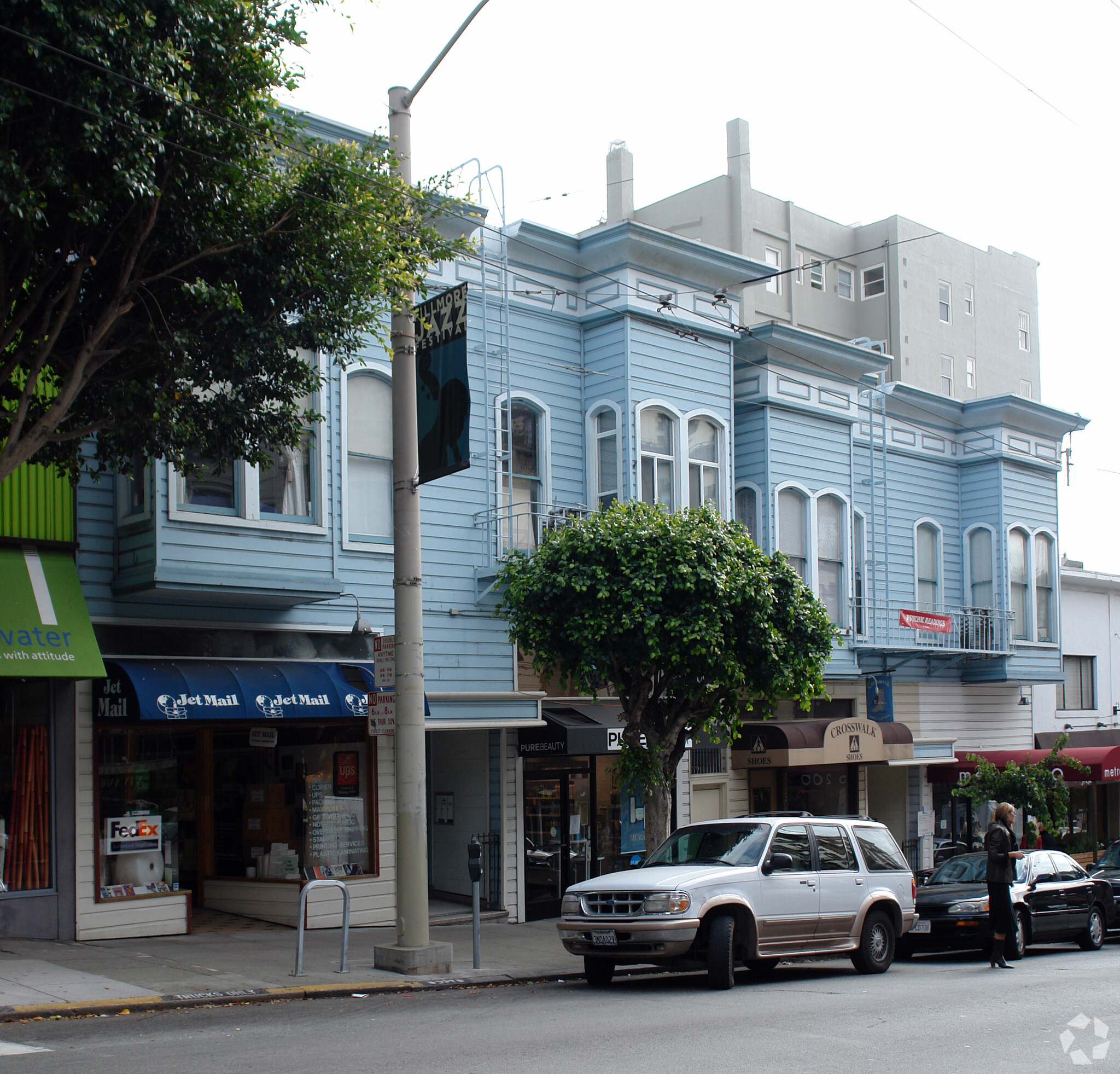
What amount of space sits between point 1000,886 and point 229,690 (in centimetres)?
885

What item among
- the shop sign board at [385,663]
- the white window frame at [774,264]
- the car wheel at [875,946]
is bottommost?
the car wheel at [875,946]

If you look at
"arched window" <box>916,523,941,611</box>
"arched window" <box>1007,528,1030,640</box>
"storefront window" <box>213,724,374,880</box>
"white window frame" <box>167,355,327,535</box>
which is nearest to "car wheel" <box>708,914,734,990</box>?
"storefront window" <box>213,724,374,880</box>

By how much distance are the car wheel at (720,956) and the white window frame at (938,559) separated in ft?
52.4

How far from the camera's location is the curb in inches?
390

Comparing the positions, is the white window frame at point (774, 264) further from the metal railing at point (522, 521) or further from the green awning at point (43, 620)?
the green awning at point (43, 620)

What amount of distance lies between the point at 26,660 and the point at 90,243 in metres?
4.38

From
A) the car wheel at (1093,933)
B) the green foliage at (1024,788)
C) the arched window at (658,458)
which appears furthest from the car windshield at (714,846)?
the green foliage at (1024,788)

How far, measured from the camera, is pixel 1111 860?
66.0 ft

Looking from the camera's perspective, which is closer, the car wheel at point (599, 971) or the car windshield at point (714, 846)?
the car wheel at point (599, 971)

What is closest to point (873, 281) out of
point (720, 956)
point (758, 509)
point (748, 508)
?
point (748, 508)

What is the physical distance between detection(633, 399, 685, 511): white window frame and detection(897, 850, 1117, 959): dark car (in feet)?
22.3

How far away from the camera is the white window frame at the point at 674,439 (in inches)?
779

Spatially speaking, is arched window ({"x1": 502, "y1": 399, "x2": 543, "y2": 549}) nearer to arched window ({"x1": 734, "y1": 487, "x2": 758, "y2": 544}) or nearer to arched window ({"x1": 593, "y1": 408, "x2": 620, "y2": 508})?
arched window ({"x1": 593, "y1": 408, "x2": 620, "y2": 508})

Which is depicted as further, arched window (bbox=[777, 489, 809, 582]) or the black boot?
arched window (bbox=[777, 489, 809, 582])
